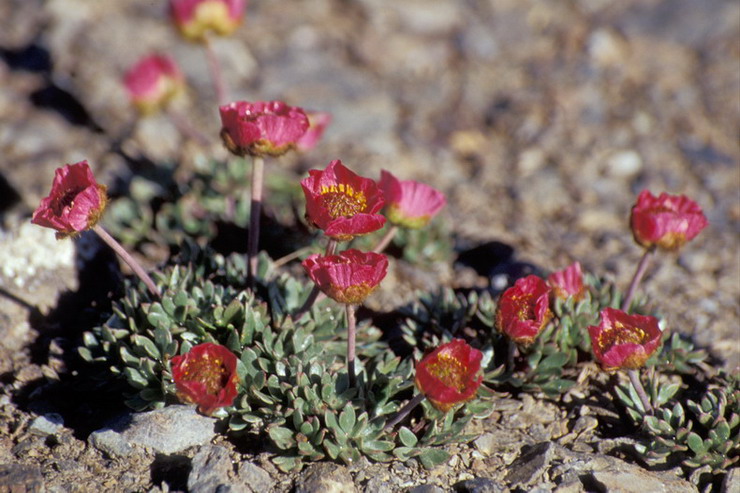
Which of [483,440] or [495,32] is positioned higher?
[495,32]

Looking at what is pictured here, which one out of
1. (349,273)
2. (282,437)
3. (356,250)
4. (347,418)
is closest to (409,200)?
(356,250)

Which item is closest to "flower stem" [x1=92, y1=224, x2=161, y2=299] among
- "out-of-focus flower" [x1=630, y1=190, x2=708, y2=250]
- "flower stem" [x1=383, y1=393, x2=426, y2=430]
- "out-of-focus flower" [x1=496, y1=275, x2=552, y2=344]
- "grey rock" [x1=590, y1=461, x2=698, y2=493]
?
"flower stem" [x1=383, y1=393, x2=426, y2=430]

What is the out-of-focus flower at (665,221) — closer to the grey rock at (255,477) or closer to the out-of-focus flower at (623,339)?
the out-of-focus flower at (623,339)

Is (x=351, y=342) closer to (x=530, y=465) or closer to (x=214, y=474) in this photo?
(x=214, y=474)

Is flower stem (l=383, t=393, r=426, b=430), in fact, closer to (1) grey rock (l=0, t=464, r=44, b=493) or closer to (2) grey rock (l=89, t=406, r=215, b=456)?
(2) grey rock (l=89, t=406, r=215, b=456)

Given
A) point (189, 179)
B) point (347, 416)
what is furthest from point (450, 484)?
point (189, 179)

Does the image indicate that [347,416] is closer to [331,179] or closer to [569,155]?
[331,179]

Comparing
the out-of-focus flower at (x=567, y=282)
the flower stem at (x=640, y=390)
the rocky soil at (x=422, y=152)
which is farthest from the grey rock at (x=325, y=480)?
the out-of-focus flower at (x=567, y=282)
